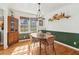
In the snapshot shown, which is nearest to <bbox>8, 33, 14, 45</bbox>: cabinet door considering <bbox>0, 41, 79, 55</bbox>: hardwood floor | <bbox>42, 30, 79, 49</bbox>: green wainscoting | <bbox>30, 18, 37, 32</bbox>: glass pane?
<bbox>0, 41, 79, 55</bbox>: hardwood floor

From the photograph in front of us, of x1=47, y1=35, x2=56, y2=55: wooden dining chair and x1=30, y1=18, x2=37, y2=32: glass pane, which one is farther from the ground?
x1=30, y1=18, x2=37, y2=32: glass pane

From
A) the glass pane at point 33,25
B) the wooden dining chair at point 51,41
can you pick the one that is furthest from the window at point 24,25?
the wooden dining chair at point 51,41

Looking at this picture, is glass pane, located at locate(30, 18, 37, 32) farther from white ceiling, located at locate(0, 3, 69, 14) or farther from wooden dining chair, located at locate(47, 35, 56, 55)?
wooden dining chair, located at locate(47, 35, 56, 55)

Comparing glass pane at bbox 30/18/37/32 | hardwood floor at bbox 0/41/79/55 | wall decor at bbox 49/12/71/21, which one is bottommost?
hardwood floor at bbox 0/41/79/55

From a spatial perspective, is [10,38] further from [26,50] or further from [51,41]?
[51,41]

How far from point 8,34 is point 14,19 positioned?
346mm

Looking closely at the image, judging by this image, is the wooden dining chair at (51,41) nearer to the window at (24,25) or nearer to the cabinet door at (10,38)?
the window at (24,25)

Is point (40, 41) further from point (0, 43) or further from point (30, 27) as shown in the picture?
point (0, 43)

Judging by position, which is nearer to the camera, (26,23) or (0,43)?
(0,43)

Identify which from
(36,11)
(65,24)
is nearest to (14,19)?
(36,11)

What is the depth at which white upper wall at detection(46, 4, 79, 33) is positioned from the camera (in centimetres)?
219

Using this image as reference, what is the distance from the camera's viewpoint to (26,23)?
2336 mm

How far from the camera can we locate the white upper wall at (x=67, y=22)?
2.19 meters
